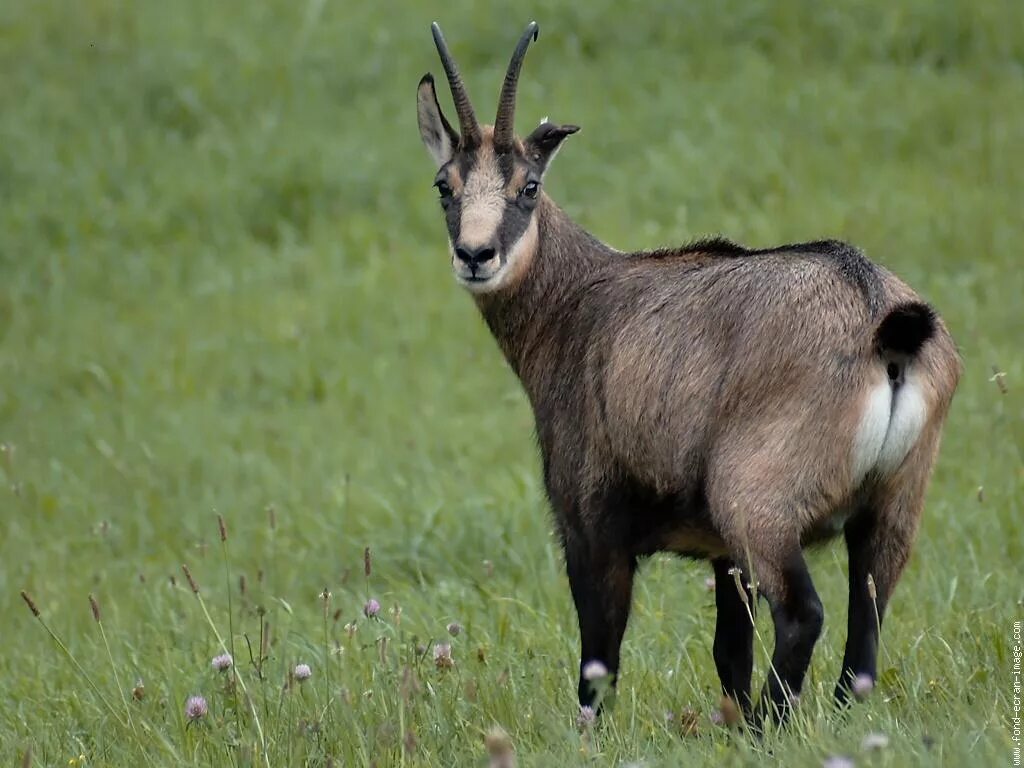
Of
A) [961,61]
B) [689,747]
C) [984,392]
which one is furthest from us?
[961,61]

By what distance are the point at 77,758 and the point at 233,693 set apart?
0.44 metres

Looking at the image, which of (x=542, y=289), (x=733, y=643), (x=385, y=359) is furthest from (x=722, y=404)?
(x=385, y=359)

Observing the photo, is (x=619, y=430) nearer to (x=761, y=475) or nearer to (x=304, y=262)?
(x=761, y=475)

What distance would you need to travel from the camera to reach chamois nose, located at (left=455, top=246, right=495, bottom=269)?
486cm

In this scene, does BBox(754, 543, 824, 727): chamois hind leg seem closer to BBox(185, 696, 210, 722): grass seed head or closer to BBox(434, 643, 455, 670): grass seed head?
BBox(434, 643, 455, 670): grass seed head

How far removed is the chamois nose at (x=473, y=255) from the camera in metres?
4.86

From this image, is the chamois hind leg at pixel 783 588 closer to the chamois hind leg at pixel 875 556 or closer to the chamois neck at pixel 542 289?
the chamois hind leg at pixel 875 556

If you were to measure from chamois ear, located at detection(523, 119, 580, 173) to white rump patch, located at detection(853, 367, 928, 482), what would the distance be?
1753 millimetres

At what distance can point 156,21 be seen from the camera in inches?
569

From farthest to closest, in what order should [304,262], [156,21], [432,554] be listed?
[156,21] → [304,262] → [432,554]

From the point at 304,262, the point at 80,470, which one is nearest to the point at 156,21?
the point at 304,262

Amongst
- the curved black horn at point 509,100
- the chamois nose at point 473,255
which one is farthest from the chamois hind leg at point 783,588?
the curved black horn at point 509,100

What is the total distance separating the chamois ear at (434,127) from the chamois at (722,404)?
0.09m

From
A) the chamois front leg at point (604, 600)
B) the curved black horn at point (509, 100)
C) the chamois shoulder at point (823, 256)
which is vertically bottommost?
the chamois front leg at point (604, 600)
